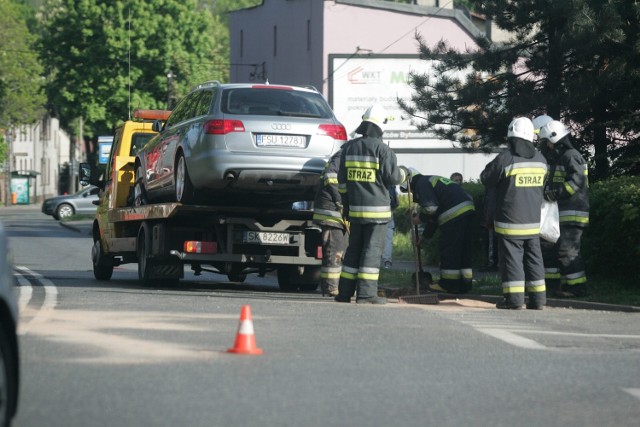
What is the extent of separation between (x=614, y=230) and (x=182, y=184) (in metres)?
5.06

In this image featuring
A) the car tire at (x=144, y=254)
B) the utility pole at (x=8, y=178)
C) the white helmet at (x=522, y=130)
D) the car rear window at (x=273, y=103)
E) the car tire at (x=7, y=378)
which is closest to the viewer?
the car tire at (x=7, y=378)

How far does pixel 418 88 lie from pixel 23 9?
8378 cm

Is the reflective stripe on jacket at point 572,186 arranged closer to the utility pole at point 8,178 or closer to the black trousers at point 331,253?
the black trousers at point 331,253

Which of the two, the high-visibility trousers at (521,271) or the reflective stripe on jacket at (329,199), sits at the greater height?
the reflective stripe on jacket at (329,199)

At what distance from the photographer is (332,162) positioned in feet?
48.4

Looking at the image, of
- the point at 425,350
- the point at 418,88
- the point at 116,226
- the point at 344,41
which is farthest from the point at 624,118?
the point at 344,41

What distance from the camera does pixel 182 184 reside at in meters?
15.5

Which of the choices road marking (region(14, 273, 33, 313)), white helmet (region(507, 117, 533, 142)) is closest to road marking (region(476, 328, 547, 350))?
white helmet (region(507, 117, 533, 142))

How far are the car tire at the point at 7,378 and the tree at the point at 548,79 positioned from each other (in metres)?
12.6

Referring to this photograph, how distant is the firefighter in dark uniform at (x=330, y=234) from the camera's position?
49.1 ft

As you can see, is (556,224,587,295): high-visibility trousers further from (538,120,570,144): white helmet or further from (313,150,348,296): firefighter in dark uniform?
(313,150,348,296): firefighter in dark uniform

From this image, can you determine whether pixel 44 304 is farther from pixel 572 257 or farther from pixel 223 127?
pixel 572 257

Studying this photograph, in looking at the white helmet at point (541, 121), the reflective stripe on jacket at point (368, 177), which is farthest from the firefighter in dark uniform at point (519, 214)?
the white helmet at point (541, 121)

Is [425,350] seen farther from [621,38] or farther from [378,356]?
[621,38]
